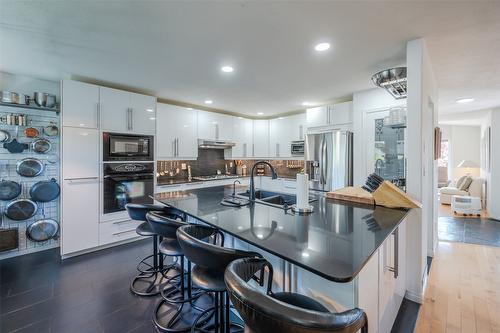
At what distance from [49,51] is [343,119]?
4.00 meters

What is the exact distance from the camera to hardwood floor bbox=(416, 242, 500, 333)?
72.3 inches

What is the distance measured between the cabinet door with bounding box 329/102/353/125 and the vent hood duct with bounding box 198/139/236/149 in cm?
222

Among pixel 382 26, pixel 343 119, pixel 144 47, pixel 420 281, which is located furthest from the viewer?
pixel 343 119

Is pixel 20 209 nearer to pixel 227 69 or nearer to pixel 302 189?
pixel 227 69

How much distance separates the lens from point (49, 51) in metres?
2.31

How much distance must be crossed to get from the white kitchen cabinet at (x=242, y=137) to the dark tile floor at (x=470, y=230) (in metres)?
4.03

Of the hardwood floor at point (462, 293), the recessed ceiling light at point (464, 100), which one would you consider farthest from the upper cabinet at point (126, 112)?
the recessed ceiling light at point (464, 100)

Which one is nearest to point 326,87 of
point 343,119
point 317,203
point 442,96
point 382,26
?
point 343,119

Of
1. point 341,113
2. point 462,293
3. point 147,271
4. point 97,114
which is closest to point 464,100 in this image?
point 341,113

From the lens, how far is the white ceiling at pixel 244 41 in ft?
5.38

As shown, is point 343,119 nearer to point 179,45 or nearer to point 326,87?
point 326,87

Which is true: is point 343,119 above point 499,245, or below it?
above

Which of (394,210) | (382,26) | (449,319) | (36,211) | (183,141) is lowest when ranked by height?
(449,319)

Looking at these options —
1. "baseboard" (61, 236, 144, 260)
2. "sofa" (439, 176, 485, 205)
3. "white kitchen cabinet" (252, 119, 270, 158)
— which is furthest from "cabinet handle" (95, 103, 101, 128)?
"sofa" (439, 176, 485, 205)
